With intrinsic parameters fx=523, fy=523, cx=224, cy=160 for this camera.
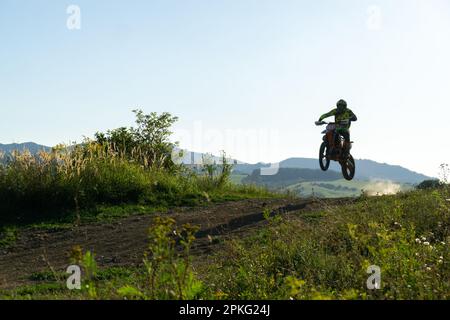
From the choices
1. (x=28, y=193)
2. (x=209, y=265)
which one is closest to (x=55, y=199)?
(x=28, y=193)

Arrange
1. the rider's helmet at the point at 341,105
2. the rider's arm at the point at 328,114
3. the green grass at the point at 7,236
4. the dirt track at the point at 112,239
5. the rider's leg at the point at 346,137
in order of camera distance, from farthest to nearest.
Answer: the rider's arm at the point at 328,114, the rider's helmet at the point at 341,105, the rider's leg at the point at 346,137, the green grass at the point at 7,236, the dirt track at the point at 112,239

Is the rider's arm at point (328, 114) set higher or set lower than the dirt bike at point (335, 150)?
higher

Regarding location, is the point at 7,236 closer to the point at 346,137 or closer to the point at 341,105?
the point at 346,137

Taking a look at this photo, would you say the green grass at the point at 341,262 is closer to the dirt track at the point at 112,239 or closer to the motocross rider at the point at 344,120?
the dirt track at the point at 112,239

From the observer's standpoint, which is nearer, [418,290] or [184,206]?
[418,290]

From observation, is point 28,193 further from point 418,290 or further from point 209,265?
point 418,290

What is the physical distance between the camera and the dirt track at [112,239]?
30.9 ft

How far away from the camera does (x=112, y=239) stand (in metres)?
11.1

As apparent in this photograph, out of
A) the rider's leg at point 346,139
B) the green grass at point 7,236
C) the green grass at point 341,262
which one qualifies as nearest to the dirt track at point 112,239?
the green grass at point 7,236

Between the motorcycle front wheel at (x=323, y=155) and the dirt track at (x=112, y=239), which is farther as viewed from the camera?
the motorcycle front wheel at (x=323, y=155)

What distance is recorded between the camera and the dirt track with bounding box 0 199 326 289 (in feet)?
30.9

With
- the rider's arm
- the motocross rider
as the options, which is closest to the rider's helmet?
the motocross rider

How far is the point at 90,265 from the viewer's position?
418 cm
